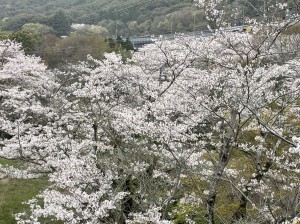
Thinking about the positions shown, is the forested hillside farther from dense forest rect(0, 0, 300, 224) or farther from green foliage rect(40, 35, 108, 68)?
dense forest rect(0, 0, 300, 224)

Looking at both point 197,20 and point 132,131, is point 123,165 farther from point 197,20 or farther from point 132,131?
point 197,20

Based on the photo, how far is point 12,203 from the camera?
14016 millimetres

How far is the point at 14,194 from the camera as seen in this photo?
14859mm

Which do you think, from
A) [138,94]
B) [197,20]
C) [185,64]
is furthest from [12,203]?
[197,20]

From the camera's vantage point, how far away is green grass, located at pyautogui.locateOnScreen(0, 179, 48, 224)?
43.2ft

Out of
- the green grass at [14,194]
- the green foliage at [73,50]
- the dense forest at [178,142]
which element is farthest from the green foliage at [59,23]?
the green grass at [14,194]

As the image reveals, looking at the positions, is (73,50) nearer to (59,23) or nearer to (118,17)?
(59,23)

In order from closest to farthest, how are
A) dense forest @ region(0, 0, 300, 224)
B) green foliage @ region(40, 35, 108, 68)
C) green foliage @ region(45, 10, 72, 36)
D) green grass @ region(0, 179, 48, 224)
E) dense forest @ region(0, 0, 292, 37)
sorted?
dense forest @ region(0, 0, 300, 224), green grass @ region(0, 179, 48, 224), green foliage @ region(40, 35, 108, 68), dense forest @ region(0, 0, 292, 37), green foliage @ region(45, 10, 72, 36)

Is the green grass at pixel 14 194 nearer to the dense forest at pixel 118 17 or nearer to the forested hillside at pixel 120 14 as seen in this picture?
the forested hillside at pixel 120 14

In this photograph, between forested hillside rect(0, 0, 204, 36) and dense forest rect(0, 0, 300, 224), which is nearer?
dense forest rect(0, 0, 300, 224)

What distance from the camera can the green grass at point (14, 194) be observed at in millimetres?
13156

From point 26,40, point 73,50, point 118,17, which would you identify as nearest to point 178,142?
point 73,50

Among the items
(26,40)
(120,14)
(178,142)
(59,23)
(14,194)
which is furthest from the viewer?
(120,14)

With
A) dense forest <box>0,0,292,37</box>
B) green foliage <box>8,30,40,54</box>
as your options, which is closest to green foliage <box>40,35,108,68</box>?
green foliage <box>8,30,40,54</box>
